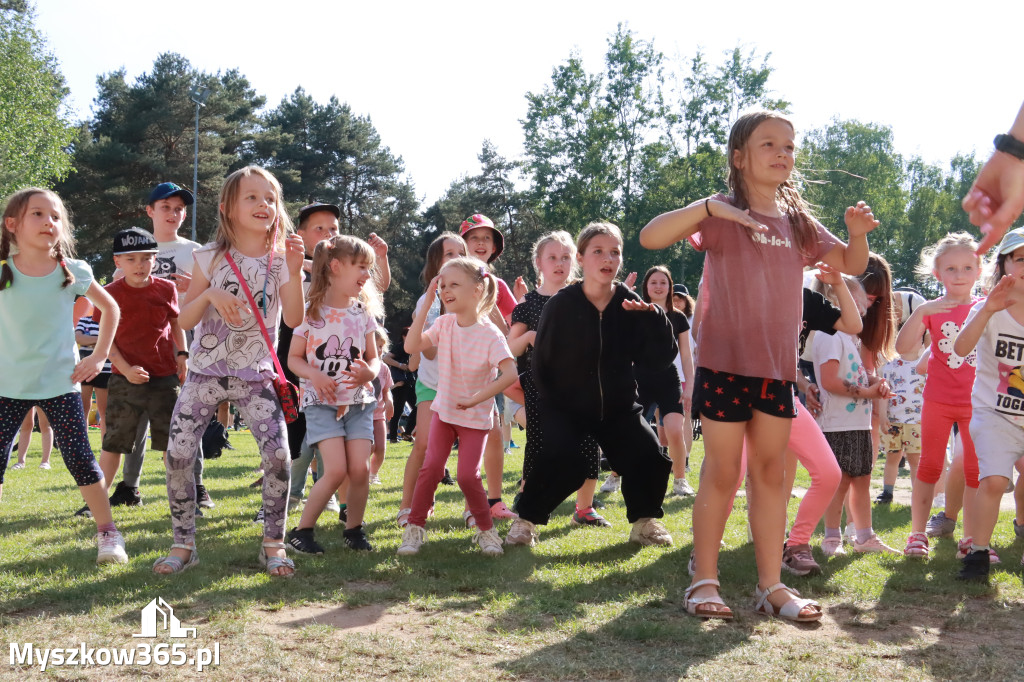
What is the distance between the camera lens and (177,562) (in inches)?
193

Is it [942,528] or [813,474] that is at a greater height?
[813,474]

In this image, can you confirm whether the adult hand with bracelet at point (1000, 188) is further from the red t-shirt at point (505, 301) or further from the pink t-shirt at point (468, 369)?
the red t-shirt at point (505, 301)

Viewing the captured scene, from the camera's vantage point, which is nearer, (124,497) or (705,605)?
(705,605)

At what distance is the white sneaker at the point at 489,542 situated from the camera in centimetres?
552

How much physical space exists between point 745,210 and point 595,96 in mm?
44629

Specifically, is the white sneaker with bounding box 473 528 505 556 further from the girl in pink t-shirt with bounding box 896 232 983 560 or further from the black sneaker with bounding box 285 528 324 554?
the girl in pink t-shirt with bounding box 896 232 983 560

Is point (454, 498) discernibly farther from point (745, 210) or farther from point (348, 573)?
point (745, 210)

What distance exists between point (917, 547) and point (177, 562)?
448 centimetres

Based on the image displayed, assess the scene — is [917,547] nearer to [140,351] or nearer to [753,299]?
[753,299]

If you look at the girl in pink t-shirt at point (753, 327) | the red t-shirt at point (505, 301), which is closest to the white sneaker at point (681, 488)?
the red t-shirt at point (505, 301)

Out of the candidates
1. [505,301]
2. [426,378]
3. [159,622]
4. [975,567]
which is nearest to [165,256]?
[426,378]

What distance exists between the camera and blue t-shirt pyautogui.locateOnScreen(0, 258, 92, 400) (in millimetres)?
5156

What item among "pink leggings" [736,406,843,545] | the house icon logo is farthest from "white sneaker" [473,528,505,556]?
the house icon logo

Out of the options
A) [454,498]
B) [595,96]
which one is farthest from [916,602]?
[595,96]
